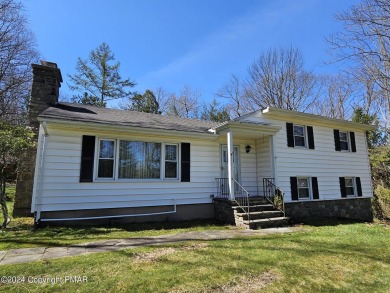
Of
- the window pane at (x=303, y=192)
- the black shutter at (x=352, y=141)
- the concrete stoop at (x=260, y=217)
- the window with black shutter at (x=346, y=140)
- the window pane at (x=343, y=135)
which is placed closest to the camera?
the concrete stoop at (x=260, y=217)

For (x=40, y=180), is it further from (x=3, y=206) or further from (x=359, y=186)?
(x=359, y=186)

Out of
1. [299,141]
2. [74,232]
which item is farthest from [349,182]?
[74,232]

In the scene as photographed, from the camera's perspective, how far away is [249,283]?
329cm

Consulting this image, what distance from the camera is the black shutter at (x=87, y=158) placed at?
733 cm

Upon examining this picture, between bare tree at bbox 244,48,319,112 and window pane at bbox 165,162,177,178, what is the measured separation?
17.0 m

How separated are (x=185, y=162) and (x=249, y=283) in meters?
5.91

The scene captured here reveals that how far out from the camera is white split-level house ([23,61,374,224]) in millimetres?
7156

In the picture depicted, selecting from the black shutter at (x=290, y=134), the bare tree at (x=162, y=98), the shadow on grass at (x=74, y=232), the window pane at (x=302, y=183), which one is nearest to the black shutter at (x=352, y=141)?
the window pane at (x=302, y=183)

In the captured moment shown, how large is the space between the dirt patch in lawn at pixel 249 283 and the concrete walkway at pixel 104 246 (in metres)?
2.35

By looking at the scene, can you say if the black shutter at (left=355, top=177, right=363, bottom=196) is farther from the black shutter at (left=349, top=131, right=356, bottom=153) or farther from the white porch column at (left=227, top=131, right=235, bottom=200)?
the white porch column at (left=227, top=131, right=235, bottom=200)

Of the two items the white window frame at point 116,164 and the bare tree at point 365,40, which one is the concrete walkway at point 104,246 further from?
the bare tree at point 365,40

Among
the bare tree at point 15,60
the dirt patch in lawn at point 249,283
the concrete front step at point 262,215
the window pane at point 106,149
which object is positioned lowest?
the dirt patch in lawn at point 249,283

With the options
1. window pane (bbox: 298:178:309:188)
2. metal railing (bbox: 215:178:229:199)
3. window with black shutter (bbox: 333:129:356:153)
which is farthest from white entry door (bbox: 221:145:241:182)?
window with black shutter (bbox: 333:129:356:153)

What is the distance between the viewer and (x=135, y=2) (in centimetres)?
919
